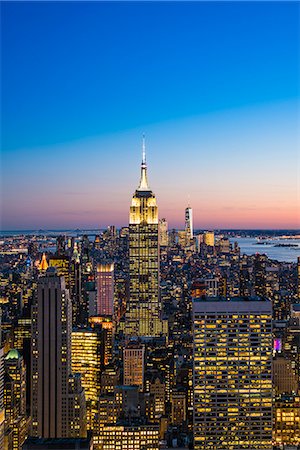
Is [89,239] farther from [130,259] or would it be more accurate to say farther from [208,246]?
[130,259]

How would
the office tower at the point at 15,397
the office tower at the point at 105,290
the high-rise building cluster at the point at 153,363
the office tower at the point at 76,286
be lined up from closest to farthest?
the office tower at the point at 15,397 < the high-rise building cluster at the point at 153,363 < the office tower at the point at 76,286 < the office tower at the point at 105,290

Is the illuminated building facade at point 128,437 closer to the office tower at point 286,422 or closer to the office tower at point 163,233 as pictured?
the office tower at point 286,422

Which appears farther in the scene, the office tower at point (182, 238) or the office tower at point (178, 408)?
the office tower at point (182, 238)

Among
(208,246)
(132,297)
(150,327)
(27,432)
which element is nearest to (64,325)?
(27,432)

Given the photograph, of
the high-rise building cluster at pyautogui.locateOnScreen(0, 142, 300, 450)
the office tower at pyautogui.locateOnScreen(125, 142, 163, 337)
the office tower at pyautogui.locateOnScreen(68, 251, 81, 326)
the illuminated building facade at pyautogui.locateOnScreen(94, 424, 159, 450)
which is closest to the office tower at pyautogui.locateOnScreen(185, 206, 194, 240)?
the high-rise building cluster at pyautogui.locateOnScreen(0, 142, 300, 450)

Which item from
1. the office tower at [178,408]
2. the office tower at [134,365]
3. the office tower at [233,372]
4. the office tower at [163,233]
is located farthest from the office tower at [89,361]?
the office tower at [163,233]

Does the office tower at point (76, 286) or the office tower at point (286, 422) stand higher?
the office tower at point (76, 286)
